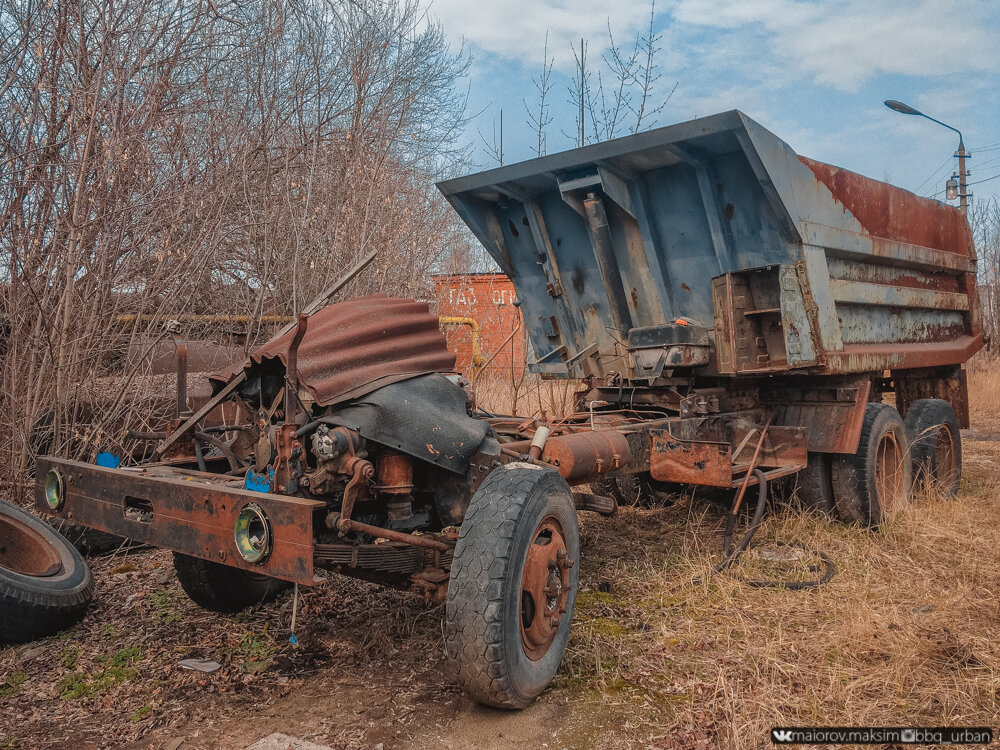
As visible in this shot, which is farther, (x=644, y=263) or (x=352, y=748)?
(x=644, y=263)

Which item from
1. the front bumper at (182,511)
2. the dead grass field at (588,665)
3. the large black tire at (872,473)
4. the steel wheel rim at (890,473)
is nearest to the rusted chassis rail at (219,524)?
the front bumper at (182,511)

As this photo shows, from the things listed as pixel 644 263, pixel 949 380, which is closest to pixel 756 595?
pixel 644 263

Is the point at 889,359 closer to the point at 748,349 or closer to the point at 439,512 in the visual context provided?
the point at 748,349

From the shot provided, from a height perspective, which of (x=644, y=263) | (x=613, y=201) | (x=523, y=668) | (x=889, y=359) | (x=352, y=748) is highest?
(x=613, y=201)

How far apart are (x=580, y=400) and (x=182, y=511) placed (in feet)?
10.4

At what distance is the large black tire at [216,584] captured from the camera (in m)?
3.64

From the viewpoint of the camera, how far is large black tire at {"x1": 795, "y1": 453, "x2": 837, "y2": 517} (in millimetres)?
5137

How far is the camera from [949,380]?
6.80 metres

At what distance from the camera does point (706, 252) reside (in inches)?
183

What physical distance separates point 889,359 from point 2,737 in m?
5.49

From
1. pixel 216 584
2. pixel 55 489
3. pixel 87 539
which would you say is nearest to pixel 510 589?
pixel 216 584

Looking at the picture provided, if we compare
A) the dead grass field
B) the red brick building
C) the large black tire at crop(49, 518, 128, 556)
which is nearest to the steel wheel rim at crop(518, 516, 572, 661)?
the dead grass field

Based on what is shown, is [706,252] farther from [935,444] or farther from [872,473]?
[935,444]

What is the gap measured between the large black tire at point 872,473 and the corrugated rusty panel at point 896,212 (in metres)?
1.35
